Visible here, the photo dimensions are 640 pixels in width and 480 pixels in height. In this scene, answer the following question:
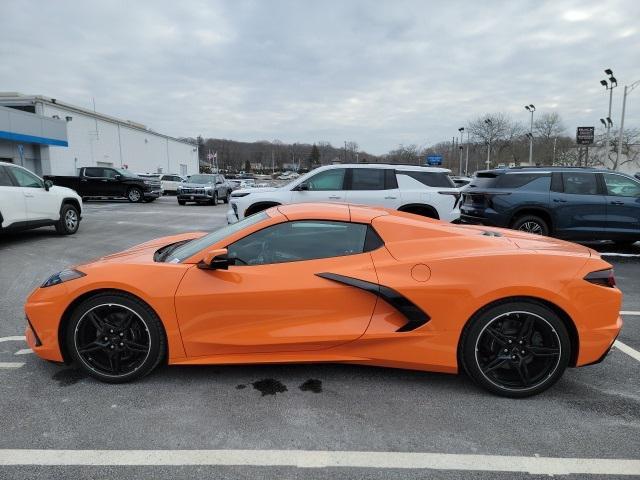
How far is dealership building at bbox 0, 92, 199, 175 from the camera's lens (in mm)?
25172

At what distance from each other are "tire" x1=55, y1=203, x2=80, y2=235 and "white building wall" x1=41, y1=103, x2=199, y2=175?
2125cm

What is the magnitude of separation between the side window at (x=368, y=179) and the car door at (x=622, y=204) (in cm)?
428

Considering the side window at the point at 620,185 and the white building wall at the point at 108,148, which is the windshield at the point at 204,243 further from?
the white building wall at the point at 108,148

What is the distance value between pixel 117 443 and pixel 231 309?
1.06m

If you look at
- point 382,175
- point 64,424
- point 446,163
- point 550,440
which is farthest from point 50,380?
point 446,163

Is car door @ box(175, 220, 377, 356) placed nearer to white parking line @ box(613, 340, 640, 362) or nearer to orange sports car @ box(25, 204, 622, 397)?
orange sports car @ box(25, 204, 622, 397)

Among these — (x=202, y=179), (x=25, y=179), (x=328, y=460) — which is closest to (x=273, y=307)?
(x=328, y=460)

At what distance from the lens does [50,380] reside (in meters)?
3.38

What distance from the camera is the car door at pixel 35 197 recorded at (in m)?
9.12

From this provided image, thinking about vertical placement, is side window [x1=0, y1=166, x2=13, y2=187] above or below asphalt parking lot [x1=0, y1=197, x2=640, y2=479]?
above

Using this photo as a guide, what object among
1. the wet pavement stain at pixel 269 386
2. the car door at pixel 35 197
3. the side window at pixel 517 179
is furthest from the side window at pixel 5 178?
the side window at pixel 517 179

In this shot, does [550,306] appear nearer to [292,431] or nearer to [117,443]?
[292,431]

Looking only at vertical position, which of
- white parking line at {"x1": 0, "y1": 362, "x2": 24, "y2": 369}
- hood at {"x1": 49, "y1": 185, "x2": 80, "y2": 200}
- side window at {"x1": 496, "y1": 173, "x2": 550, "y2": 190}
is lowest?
white parking line at {"x1": 0, "y1": 362, "x2": 24, "y2": 369}

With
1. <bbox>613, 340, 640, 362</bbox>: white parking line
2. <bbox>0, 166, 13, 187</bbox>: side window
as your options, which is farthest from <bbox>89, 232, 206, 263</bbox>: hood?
<bbox>0, 166, 13, 187</bbox>: side window
